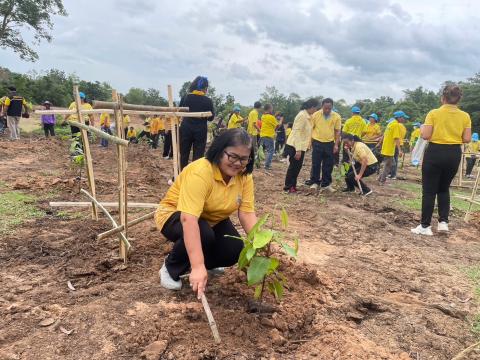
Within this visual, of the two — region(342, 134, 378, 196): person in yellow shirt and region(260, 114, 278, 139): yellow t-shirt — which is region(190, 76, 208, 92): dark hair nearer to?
region(342, 134, 378, 196): person in yellow shirt

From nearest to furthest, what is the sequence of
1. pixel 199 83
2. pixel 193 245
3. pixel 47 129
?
pixel 193 245 < pixel 199 83 < pixel 47 129

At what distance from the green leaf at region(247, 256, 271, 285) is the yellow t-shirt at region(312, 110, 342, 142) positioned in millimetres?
4815

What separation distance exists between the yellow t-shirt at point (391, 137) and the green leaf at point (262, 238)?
711 cm

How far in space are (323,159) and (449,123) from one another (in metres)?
2.65

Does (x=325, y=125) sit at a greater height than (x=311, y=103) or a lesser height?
lesser

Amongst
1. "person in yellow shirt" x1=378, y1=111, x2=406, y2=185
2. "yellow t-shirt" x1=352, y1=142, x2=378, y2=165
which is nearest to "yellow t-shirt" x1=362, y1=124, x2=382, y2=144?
"person in yellow shirt" x1=378, y1=111, x2=406, y2=185

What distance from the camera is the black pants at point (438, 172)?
4520 millimetres

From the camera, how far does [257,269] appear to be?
2.13 m

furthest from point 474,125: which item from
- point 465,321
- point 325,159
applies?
point 465,321

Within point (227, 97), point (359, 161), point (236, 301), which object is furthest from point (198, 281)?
point (227, 97)

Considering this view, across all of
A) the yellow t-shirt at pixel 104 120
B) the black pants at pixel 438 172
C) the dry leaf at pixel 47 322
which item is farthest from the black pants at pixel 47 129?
the dry leaf at pixel 47 322

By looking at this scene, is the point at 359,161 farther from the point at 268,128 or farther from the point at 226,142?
the point at 226,142

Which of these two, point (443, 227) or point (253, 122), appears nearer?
point (443, 227)

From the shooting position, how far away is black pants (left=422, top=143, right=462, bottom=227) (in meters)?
4.52
